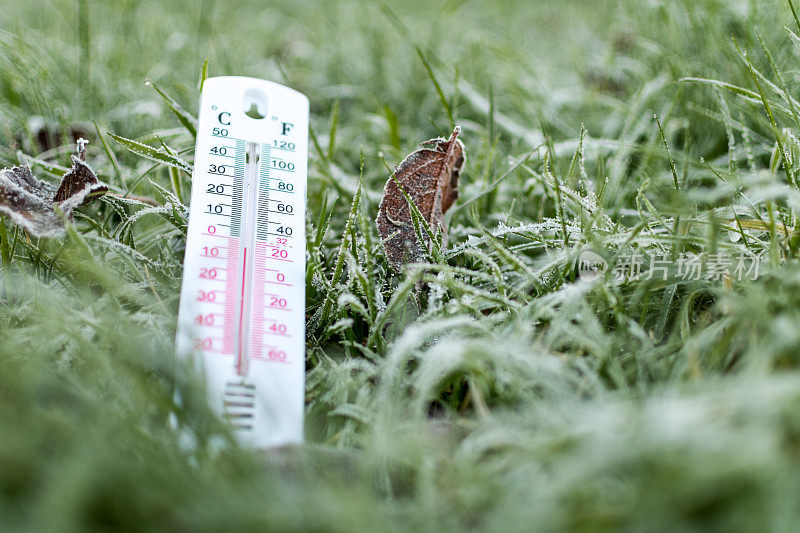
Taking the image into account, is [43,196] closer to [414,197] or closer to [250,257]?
[250,257]

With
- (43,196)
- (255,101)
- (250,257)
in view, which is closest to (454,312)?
(250,257)

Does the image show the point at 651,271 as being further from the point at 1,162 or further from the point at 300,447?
the point at 1,162

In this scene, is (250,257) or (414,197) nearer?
(250,257)

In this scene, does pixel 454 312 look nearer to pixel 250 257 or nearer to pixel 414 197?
pixel 414 197

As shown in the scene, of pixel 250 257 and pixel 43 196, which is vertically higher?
pixel 43 196

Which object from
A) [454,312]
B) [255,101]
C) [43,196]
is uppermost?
[255,101]

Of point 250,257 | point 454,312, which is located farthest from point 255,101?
point 454,312

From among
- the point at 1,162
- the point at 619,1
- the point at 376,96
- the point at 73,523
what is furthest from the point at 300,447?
the point at 619,1
